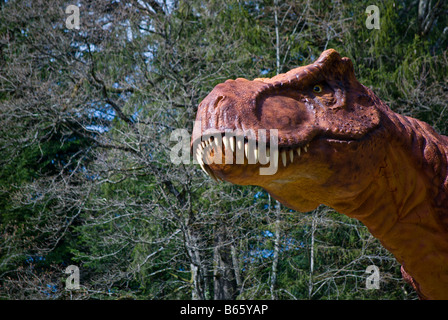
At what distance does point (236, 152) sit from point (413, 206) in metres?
0.99

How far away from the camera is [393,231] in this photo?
228 centimetres

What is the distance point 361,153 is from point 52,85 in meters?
8.82

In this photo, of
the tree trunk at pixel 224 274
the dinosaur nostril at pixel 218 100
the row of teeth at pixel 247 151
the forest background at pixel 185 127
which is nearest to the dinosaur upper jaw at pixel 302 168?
the row of teeth at pixel 247 151

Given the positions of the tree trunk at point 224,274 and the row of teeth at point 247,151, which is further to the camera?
the tree trunk at point 224,274

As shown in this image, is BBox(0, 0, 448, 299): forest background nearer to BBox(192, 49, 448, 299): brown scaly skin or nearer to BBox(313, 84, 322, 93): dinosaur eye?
BBox(192, 49, 448, 299): brown scaly skin

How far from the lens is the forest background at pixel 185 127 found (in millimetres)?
8695

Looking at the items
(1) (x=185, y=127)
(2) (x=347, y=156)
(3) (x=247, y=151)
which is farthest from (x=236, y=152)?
(1) (x=185, y=127)

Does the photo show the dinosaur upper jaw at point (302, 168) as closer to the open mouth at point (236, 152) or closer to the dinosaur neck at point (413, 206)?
the open mouth at point (236, 152)

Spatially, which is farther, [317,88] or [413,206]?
[413,206]

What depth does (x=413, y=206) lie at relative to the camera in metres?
2.27

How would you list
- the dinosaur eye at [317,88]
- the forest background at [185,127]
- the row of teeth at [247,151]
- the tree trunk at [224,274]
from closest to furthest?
the row of teeth at [247,151]
the dinosaur eye at [317,88]
the forest background at [185,127]
the tree trunk at [224,274]

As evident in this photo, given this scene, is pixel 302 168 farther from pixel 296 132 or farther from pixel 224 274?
pixel 224 274

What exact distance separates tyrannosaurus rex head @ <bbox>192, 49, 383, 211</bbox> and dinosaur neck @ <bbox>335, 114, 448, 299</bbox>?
0.16 meters
